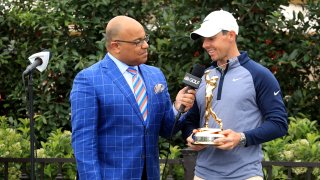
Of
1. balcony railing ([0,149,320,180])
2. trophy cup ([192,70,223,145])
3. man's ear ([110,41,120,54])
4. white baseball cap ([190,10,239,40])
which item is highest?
white baseball cap ([190,10,239,40])

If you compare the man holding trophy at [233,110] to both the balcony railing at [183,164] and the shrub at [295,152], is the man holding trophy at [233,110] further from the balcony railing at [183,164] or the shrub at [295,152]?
the shrub at [295,152]

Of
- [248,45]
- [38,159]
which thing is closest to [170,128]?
[38,159]

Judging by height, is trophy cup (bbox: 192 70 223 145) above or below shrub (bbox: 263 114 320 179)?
above

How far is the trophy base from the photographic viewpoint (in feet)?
14.2

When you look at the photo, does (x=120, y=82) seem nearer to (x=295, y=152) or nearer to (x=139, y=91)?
(x=139, y=91)

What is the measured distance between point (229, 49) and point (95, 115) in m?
0.88

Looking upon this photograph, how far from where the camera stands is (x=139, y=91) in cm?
463

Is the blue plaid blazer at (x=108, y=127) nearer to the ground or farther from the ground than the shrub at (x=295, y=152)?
farther from the ground

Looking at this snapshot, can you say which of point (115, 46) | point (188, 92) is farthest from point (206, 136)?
point (115, 46)

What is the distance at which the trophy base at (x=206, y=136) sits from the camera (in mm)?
4324

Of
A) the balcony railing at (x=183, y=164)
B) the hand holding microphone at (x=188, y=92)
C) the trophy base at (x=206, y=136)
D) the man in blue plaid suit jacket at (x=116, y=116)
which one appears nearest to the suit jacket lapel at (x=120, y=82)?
the man in blue plaid suit jacket at (x=116, y=116)

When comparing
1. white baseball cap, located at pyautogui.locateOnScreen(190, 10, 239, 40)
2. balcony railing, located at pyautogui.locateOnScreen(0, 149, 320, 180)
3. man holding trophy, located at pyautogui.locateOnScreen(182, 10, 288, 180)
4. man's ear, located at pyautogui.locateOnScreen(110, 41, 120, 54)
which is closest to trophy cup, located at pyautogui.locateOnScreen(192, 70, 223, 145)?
man holding trophy, located at pyautogui.locateOnScreen(182, 10, 288, 180)

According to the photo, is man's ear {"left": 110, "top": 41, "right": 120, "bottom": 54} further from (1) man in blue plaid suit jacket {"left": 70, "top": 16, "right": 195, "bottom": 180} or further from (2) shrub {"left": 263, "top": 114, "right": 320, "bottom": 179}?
(2) shrub {"left": 263, "top": 114, "right": 320, "bottom": 179}

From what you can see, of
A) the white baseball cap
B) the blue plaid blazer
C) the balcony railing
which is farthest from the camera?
A: the balcony railing
